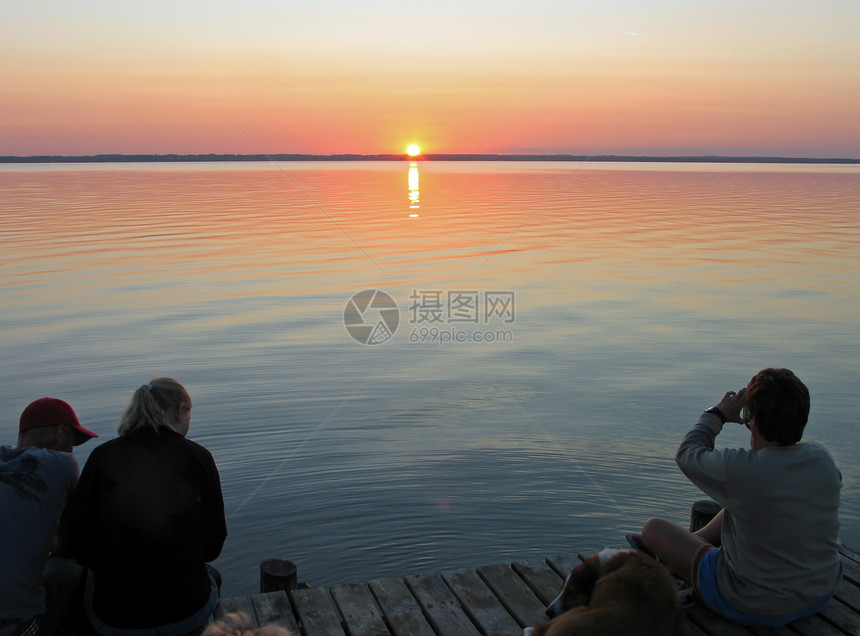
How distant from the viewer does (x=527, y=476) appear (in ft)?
23.4

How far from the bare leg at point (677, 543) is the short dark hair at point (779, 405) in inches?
35.4

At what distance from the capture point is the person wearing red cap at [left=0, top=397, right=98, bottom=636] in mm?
3256

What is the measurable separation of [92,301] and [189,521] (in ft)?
40.0

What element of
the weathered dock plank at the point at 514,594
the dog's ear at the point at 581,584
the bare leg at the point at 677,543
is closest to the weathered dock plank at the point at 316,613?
the weathered dock plank at the point at 514,594

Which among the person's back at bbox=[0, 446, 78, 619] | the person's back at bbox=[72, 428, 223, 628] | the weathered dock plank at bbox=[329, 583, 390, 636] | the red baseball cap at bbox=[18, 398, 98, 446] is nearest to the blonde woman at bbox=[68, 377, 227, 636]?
the person's back at bbox=[72, 428, 223, 628]

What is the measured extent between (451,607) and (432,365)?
21.7ft

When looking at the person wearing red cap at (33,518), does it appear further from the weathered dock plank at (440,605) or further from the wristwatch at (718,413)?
the wristwatch at (718,413)

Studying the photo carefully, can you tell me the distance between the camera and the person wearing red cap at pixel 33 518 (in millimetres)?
3256

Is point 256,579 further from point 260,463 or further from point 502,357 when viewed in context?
point 502,357

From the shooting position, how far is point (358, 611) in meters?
4.05

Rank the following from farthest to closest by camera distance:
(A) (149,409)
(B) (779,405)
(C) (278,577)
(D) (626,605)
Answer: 1. (C) (278,577)
2. (B) (779,405)
3. (A) (149,409)
4. (D) (626,605)

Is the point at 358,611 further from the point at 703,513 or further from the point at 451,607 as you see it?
the point at 703,513

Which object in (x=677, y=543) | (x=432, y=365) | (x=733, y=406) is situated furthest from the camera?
(x=432, y=365)

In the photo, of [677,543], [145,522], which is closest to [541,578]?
[677,543]
